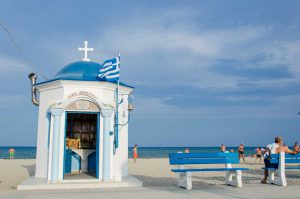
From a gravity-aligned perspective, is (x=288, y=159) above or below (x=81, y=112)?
below

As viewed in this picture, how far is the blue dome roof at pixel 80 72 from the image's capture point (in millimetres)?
10383

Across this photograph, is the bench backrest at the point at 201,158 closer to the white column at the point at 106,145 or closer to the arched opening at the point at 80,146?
the white column at the point at 106,145

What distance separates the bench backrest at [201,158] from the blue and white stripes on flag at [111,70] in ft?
9.67

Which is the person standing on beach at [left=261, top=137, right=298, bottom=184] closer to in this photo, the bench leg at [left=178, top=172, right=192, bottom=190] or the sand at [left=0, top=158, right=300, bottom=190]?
the sand at [left=0, top=158, right=300, bottom=190]

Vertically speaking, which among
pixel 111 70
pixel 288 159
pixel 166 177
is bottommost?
pixel 166 177

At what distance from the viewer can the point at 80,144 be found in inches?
499

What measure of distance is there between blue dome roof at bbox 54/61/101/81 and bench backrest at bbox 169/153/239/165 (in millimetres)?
3616

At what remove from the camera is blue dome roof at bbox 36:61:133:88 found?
34.1ft

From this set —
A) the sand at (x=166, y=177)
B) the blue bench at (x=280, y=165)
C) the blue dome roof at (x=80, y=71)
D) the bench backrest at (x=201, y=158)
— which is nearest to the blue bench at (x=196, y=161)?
the bench backrest at (x=201, y=158)

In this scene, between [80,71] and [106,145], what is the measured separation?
2805 millimetres

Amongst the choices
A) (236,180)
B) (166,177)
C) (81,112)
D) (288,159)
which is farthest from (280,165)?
(81,112)

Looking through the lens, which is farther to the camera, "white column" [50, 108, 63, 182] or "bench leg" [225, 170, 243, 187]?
"white column" [50, 108, 63, 182]

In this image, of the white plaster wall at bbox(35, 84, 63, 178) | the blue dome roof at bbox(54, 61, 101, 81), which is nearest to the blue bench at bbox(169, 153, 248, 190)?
the blue dome roof at bbox(54, 61, 101, 81)

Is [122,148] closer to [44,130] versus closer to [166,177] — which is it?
[44,130]
